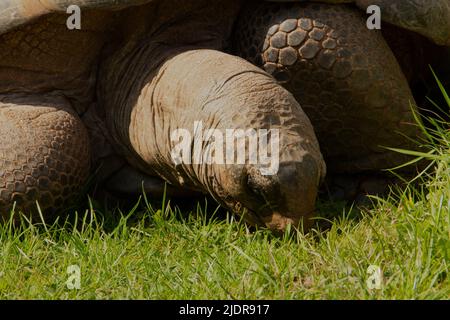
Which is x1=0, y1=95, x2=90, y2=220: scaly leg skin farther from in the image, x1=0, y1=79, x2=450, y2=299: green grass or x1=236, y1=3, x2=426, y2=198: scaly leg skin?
x1=236, y1=3, x2=426, y2=198: scaly leg skin

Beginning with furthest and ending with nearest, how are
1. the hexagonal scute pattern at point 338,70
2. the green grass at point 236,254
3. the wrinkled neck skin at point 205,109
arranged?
the hexagonal scute pattern at point 338,70
the wrinkled neck skin at point 205,109
the green grass at point 236,254

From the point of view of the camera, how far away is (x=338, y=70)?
12.9ft

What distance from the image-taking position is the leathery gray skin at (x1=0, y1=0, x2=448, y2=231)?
3.49 meters

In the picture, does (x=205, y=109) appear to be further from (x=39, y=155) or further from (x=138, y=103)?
(x=39, y=155)

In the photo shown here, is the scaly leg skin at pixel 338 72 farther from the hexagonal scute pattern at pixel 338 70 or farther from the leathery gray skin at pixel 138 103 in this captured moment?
the leathery gray skin at pixel 138 103

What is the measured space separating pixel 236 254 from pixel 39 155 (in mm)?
982

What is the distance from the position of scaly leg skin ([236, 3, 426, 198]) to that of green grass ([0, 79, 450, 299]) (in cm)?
23

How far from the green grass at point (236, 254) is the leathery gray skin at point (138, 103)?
0.14 m

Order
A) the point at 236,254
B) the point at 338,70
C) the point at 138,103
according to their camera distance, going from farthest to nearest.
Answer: the point at 138,103, the point at 338,70, the point at 236,254

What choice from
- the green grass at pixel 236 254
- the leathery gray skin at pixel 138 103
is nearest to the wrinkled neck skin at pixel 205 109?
the leathery gray skin at pixel 138 103

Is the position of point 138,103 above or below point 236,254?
above

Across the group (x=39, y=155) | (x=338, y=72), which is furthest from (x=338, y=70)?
(x=39, y=155)

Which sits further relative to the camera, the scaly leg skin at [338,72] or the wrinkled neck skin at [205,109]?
the scaly leg skin at [338,72]

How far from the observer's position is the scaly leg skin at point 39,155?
Answer: 3967mm
